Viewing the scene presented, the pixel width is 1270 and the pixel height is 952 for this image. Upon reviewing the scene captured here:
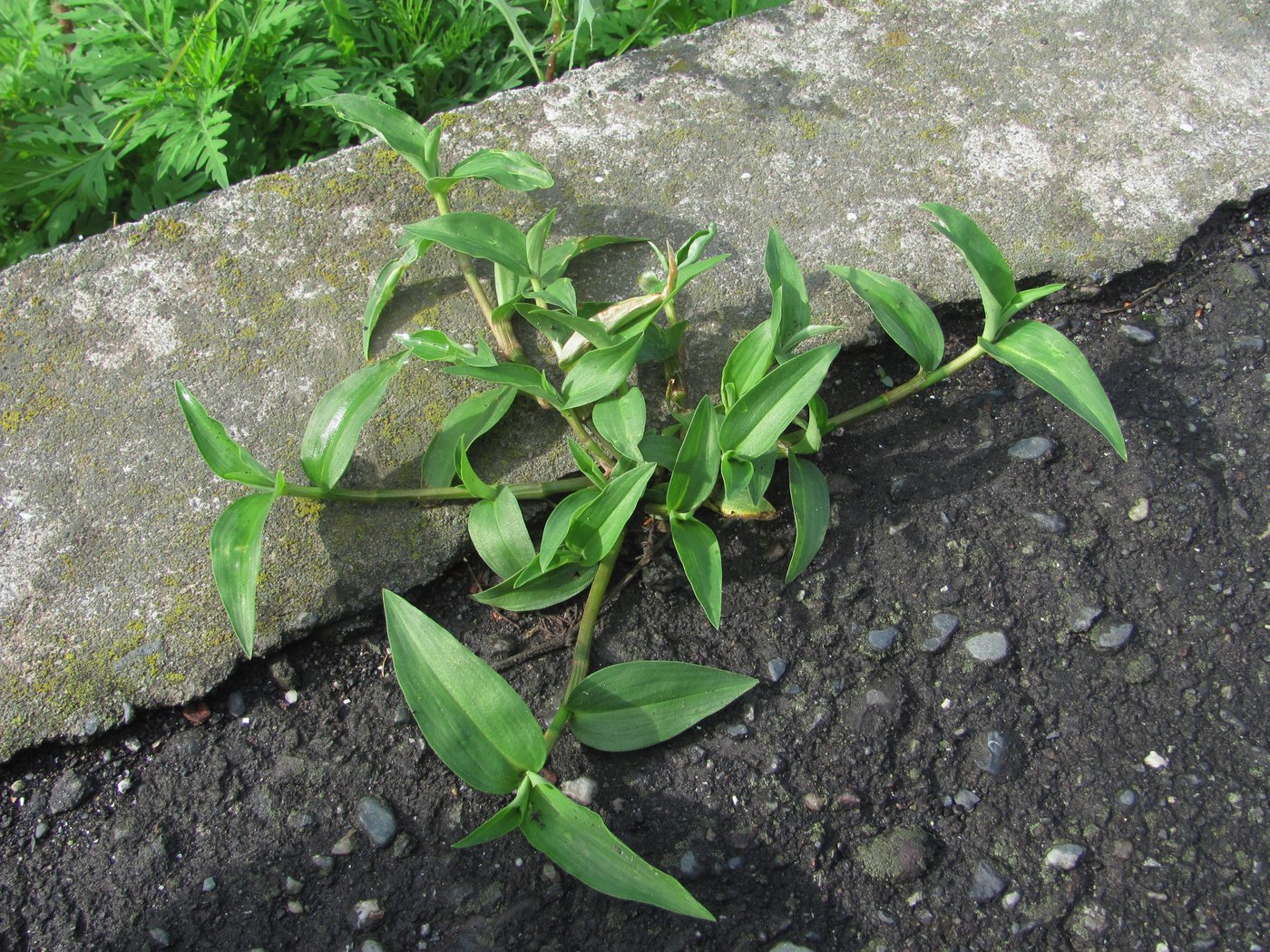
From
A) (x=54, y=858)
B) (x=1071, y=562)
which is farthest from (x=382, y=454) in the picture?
(x=1071, y=562)

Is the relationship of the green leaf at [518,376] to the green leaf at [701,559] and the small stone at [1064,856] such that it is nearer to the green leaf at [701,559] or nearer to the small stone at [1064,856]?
the green leaf at [701,559]

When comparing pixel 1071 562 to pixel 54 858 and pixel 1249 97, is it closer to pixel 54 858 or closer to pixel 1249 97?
pixel 1249 97

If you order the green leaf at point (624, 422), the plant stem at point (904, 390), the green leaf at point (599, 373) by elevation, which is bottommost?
the plant stem at point (904, 390)

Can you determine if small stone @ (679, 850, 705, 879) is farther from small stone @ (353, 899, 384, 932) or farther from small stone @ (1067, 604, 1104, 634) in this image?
small stone @ (1067, 604, 1104, 634)

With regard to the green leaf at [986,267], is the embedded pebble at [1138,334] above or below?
below

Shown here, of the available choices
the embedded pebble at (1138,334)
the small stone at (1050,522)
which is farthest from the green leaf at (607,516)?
the embedded pebble at (1138,334)

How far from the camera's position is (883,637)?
5.76 feet

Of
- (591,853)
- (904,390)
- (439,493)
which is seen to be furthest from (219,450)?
(904,390)

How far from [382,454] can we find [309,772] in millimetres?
574

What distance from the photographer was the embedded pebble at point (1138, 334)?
83.0 inches

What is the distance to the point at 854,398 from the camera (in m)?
2.02

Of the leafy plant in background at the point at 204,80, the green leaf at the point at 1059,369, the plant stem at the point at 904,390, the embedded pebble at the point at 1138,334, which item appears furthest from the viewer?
the leafy plant in background at the point at 204,80

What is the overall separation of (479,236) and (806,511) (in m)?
0.76

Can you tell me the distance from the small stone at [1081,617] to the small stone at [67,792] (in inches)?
64.7
